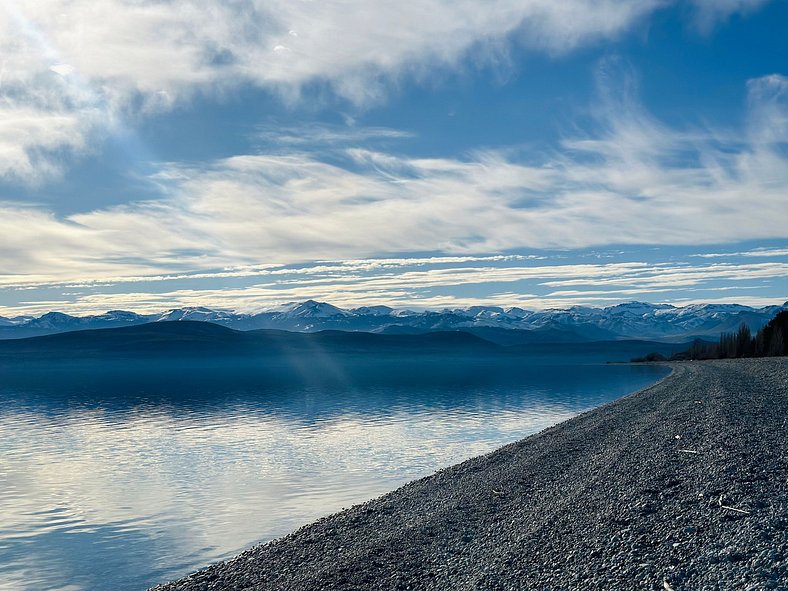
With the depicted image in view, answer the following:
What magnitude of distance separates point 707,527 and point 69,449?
3731 centimetres

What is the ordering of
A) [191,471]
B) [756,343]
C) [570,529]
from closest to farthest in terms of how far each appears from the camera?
[570,529] → [191,471] → [756,343]

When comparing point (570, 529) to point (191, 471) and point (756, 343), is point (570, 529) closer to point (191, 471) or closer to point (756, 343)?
point (191, 471)

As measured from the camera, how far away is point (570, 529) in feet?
50.2

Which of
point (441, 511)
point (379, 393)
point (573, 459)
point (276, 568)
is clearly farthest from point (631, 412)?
point (379, 393)

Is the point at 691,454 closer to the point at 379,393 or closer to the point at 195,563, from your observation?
the point at 195,563

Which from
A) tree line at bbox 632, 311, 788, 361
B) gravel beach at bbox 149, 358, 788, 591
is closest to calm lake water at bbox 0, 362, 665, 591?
gravel beach at bbox 149, 358, 788, 591

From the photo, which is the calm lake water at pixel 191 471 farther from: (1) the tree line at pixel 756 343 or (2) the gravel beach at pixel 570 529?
(1) the tree line at pixel 756 343

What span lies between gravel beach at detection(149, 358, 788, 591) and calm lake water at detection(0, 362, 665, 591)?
341 cm

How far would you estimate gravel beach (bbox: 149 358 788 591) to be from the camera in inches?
486

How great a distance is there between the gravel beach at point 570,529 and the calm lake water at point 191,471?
3.41 m

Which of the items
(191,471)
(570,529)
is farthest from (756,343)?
(570,529)

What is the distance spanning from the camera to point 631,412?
1606 inches

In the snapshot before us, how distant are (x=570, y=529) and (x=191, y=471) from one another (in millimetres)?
21534

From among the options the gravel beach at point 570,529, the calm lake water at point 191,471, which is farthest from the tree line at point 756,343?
the gravel beach at point 570,529
